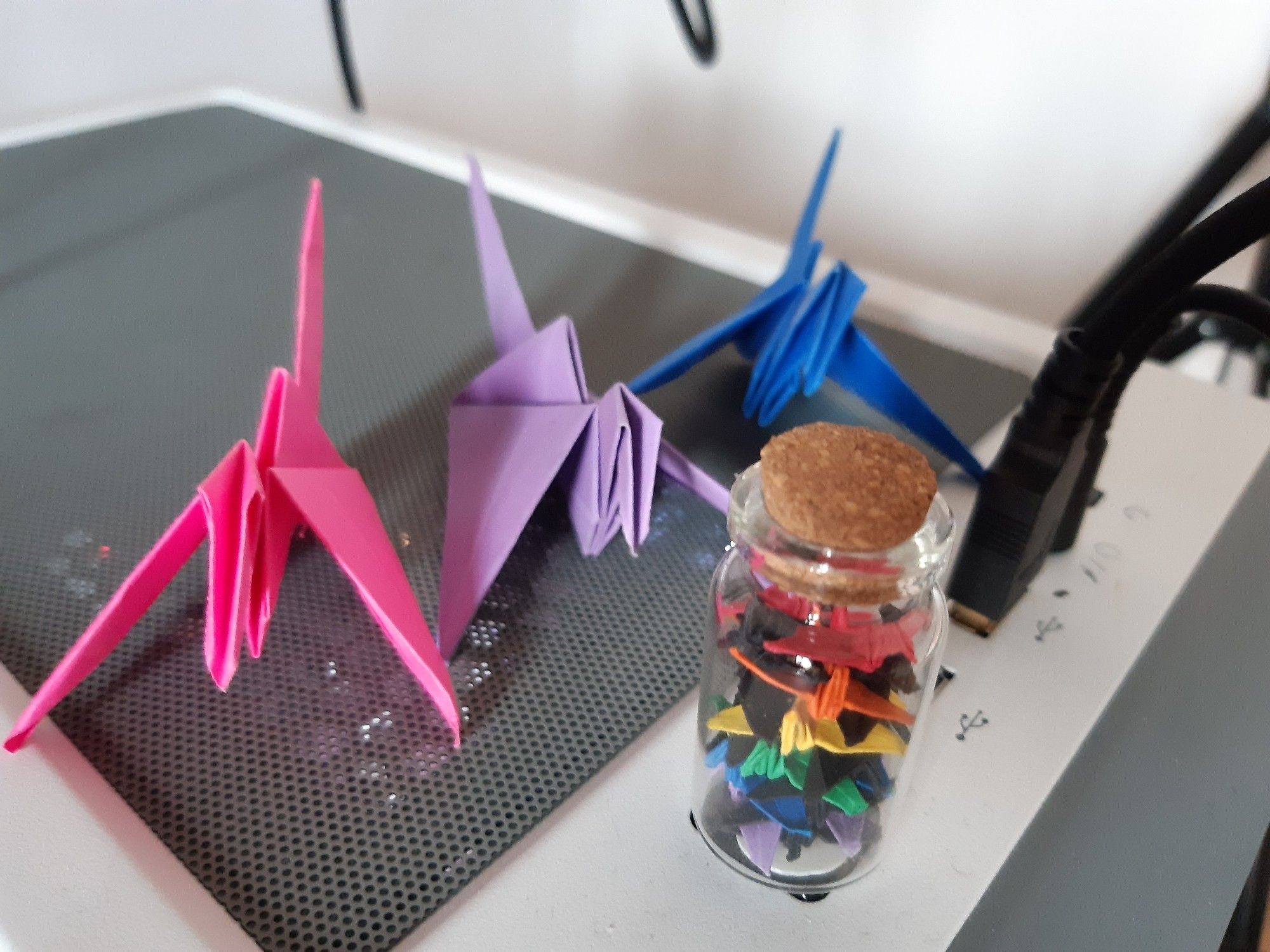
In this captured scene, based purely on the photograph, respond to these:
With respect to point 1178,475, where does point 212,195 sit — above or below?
below

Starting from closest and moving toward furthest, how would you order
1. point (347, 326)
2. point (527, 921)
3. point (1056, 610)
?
point (527, 921) → point (1056, 610) → point (347, 326)

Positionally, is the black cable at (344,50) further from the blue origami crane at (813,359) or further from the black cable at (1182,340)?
the black cable at (1182,340)

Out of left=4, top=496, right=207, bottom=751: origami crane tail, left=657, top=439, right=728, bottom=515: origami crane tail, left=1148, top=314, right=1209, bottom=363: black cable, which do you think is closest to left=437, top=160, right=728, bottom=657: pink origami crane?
left=657, top=439, right=728, bottom=515: origami crane tail

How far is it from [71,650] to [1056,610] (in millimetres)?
457

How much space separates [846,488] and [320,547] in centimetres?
32

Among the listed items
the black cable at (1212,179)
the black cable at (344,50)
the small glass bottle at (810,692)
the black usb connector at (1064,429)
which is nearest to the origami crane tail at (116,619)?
the small glass bottle at (810,692)

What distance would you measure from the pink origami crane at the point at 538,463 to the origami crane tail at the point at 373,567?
4cm

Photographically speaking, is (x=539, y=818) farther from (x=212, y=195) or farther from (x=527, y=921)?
(x=212, y=195)


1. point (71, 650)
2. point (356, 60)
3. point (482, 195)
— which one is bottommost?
point (356, 60)

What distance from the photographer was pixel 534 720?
40 centimetres

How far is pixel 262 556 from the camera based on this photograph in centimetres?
40

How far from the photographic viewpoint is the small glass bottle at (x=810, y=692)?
303 mm

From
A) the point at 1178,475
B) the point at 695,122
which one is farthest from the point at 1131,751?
the point at 695,122

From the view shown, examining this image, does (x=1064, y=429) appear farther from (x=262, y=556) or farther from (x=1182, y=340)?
(x=1182, y=340)
